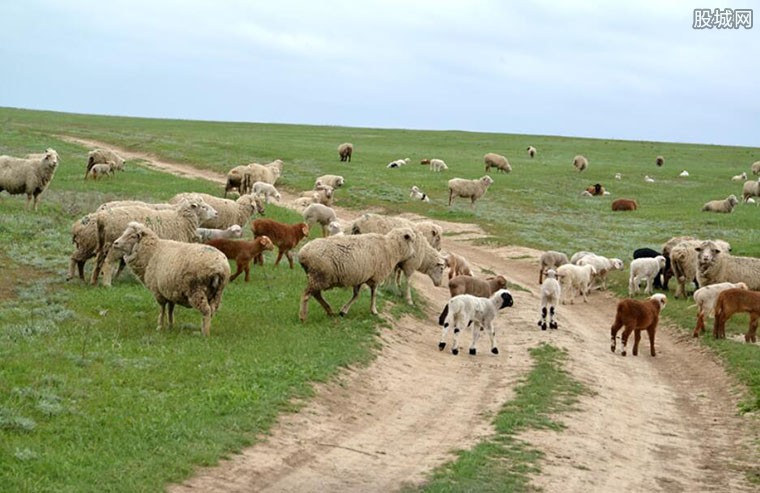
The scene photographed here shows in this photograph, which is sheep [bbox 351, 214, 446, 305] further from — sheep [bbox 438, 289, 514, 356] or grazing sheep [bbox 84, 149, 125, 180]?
grazing sheep [bbox 84, 149, 125, 180]

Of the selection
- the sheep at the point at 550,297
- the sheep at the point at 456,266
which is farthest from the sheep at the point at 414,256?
the sheep at the point at 550,297

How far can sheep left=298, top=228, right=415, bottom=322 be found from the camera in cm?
1684

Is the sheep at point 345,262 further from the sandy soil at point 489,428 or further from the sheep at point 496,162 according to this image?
the sheep at point 496,162

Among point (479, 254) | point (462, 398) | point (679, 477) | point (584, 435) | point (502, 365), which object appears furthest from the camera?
point (479, 254)

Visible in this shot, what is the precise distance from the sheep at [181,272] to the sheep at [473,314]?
4451 mm

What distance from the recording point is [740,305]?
733 inches

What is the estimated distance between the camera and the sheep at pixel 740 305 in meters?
18.5

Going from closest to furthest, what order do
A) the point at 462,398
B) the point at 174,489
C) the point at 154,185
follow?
the point at 174,489 < the point at 462,398 < the point at 154,185

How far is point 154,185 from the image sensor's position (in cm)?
3741

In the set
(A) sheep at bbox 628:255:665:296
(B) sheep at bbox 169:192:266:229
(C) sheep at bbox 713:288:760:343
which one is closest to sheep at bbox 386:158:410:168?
(B) sheep at bbox 169:192:266:229

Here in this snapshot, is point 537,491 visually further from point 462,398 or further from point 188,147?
point 188,147

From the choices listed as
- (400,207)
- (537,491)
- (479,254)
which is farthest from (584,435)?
(400,207)

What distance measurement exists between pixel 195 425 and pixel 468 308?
7.59 m

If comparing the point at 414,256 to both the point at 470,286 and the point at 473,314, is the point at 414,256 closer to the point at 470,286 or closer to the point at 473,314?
the point at 470,286
